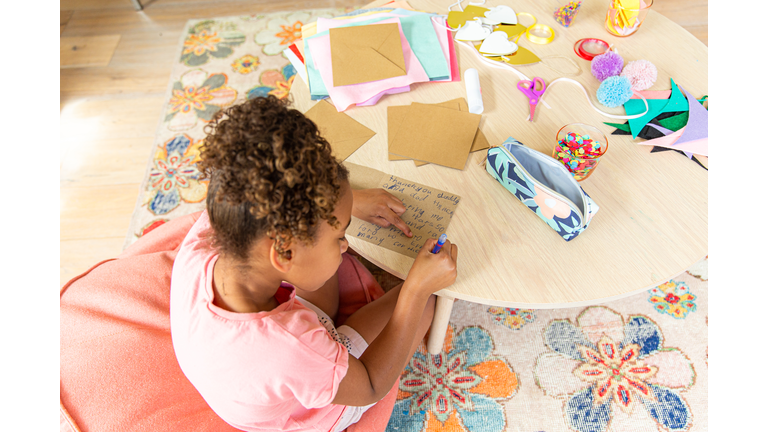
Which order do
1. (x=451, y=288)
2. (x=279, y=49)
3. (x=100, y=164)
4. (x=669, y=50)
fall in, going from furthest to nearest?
1. (x=279, y=49)
2. (x=100, y=164)
3. (x=669, y=50)
4. (x=451, y=288)

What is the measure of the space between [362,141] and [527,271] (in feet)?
1.45

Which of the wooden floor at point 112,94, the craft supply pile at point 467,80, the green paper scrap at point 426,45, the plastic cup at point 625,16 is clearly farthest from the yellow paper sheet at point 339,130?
the wooden floor at point 112,94

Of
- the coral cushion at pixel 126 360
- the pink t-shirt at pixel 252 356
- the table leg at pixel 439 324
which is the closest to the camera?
the pink t-shirt at pixel 252 356

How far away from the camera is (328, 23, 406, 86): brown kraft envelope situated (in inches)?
38.8

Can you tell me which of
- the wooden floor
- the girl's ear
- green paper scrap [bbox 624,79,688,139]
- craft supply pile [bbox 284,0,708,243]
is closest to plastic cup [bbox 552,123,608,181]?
craft supply pile [bbox 284,0,708,243]

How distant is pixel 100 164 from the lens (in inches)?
67.5

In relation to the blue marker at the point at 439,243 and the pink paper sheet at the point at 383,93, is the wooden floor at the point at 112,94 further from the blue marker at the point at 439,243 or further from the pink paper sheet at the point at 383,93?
the blue marker at the point at 439,243

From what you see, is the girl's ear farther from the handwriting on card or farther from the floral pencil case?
the floral pencil case

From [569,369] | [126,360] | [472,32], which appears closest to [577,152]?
[472,32]

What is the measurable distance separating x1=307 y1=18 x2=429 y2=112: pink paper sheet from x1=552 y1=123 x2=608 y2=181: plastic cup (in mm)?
360

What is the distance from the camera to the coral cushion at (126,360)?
2.31 ft

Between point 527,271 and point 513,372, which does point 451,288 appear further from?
point 513,372

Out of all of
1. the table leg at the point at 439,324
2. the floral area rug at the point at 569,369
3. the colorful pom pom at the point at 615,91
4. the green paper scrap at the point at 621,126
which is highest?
the colorful pom pom at the point at 615,91

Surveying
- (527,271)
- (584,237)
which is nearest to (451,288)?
(527,271)
